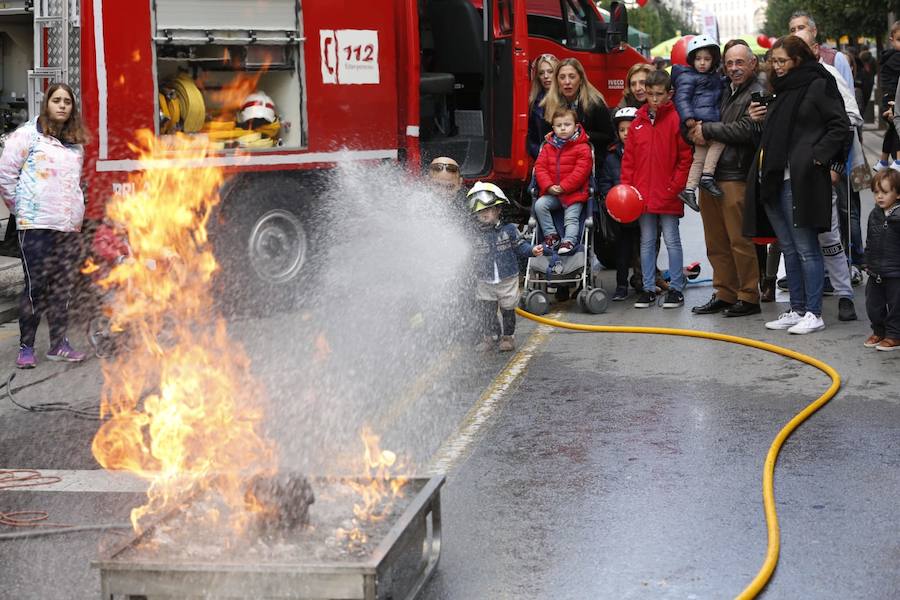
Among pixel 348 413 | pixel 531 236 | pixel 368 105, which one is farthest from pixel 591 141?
pixel 348 413

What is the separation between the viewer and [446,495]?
5.54m

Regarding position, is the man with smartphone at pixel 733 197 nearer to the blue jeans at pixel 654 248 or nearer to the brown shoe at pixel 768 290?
the blue jeans at pixel 654 248

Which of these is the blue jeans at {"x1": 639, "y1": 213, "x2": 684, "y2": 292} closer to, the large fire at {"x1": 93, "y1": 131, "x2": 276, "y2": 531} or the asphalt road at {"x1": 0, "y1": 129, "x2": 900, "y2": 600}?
the asphalt road at {"x1": 0, "y1": 129, "x2": 900, "y2": 600}

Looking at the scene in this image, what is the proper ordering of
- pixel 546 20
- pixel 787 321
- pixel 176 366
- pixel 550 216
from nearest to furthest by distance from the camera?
pixel 176 366, pixel 787 321, pixel 550 216, pixel 546 20

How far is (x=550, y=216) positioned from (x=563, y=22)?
432 cm

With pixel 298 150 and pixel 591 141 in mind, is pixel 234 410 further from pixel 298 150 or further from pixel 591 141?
pixel 591 141

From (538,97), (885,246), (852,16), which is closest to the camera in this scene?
(885,246)

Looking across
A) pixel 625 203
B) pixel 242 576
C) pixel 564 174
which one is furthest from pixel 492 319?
pixel 242 576

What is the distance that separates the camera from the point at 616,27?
1379cm

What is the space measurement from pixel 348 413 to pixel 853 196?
5.80 m

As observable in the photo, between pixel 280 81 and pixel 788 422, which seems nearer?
pixel 788 422

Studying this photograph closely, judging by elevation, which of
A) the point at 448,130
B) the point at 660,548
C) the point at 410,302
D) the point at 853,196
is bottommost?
the point at 660,548

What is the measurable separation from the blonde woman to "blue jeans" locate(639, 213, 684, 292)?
1.03 m

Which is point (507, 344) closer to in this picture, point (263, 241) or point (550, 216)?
point (550, 216)
